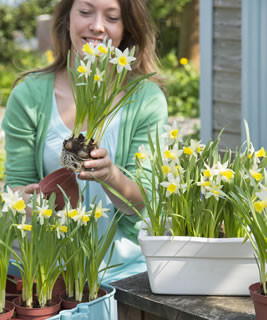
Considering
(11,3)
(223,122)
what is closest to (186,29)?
(11,3)

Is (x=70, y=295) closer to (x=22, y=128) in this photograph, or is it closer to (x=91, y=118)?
(x=91, y=118)

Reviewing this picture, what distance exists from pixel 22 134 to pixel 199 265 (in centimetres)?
107

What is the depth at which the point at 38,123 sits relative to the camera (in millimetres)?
2342

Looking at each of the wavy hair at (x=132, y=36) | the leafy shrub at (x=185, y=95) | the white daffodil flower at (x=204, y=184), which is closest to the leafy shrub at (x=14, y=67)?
the leafy shrub at (x=185, y=95)

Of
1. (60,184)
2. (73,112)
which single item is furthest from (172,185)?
(73,112)

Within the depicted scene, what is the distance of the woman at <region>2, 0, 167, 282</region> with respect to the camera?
2205mm

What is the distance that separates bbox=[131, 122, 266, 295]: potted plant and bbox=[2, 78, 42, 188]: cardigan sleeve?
0.88 m

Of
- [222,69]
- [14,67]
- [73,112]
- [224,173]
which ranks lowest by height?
[224,173]

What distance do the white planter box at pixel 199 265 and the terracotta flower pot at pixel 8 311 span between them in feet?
1.13

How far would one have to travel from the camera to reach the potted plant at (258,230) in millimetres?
1311

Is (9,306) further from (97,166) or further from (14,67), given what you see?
(14,67)

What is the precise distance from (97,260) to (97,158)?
0.35m

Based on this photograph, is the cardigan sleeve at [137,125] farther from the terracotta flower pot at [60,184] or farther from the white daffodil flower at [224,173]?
the white daffodil flower at [224,173]

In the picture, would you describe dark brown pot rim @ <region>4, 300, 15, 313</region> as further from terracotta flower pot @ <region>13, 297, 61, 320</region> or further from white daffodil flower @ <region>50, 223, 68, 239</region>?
white daffodil flower @ <region>50, 223, 68, 239</region>
